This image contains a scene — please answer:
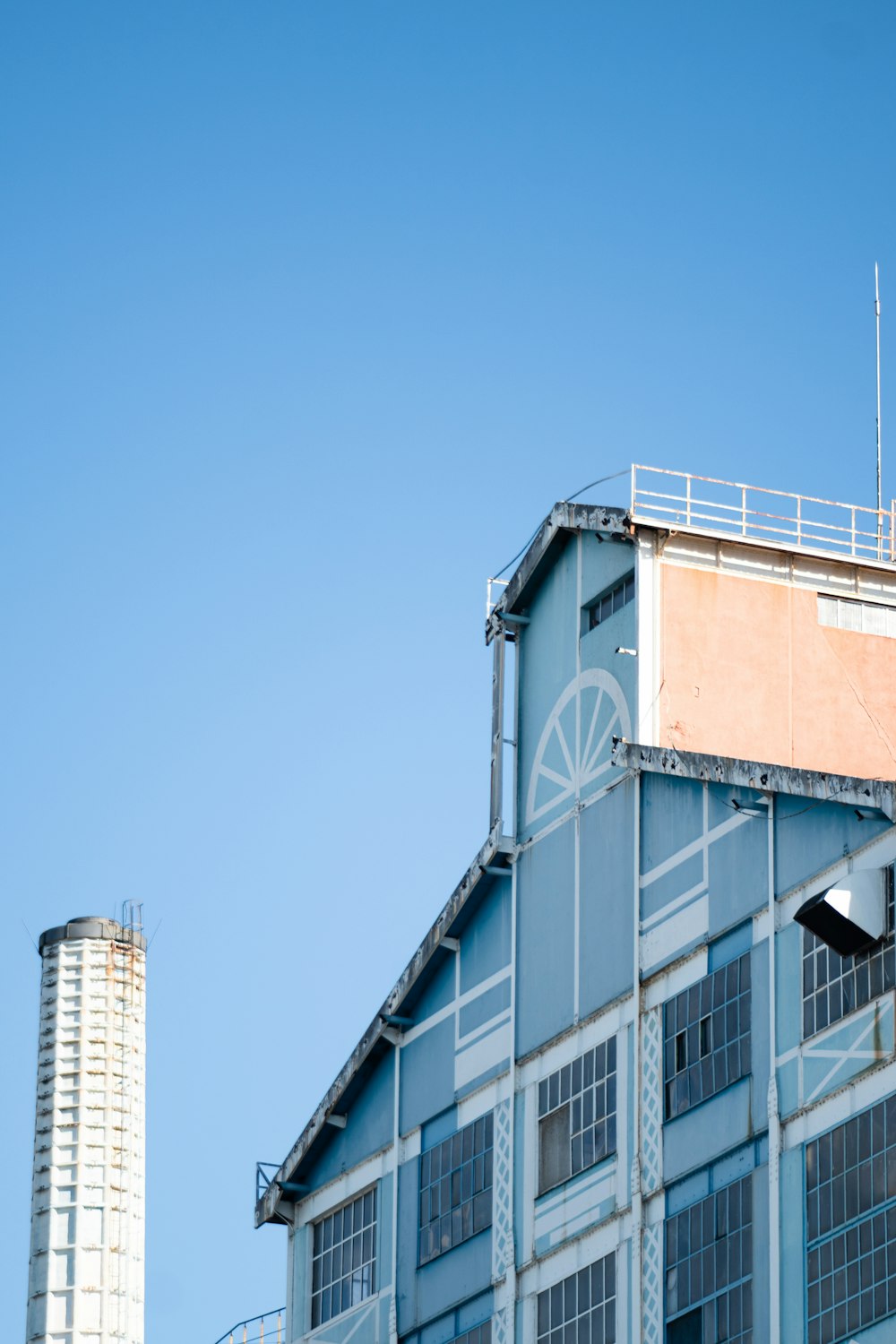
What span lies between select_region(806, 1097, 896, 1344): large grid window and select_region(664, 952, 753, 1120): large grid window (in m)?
2.58

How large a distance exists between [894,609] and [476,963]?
950cm

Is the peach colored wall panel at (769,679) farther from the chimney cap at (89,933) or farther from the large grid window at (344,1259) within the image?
the chimney cap at (89,933)

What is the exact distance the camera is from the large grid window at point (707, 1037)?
3762 cm

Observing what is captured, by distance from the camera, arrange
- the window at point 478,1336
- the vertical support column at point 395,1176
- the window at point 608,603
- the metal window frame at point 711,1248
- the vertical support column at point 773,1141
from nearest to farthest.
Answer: the vertical support column at point 773,1141
the metal window frame at point 711,1248
the window at point 478,1336
the window at point 608,603
the vertical support column at point 395,1176

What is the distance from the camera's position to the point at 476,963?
45.3 metres

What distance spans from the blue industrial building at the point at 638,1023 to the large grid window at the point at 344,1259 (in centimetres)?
7

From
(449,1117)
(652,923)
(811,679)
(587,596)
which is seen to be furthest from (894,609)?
(449,1117)

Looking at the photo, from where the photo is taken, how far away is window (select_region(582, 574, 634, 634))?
43906 millimetres

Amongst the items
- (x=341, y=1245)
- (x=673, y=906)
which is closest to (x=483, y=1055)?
(x=341, y=1245)

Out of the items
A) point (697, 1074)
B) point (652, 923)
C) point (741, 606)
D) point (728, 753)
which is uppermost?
point (741, 606)

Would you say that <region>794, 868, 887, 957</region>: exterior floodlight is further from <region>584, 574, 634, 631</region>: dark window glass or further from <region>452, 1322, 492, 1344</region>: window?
<region>452, 1322, 492, 1344</region>: window

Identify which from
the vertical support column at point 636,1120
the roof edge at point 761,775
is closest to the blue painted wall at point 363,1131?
the vertical support column at point 636,1120

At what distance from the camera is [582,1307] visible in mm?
40125

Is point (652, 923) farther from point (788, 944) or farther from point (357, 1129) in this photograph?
point (357, 1129)
